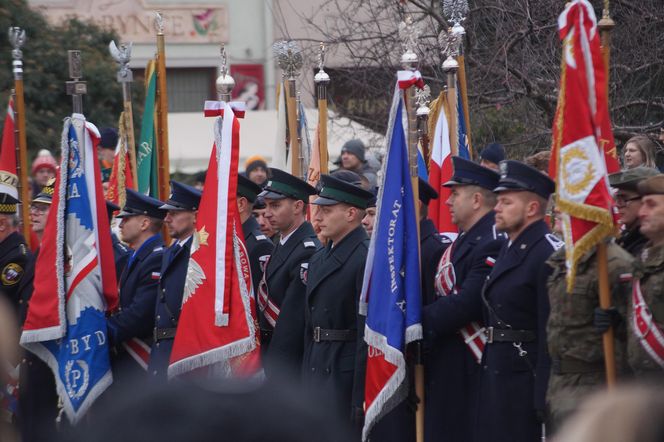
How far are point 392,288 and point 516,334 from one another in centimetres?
81

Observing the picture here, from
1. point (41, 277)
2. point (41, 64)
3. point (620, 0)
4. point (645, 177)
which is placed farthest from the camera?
point (41, 64)

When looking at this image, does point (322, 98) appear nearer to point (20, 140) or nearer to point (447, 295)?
point (20, 140)

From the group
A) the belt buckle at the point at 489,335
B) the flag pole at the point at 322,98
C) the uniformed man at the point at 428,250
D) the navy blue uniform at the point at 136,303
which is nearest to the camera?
the belt buckle at the point at 489,335

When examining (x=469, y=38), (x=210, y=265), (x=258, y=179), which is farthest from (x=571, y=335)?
(x=258, y=179)

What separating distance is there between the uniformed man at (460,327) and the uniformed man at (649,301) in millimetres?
1254

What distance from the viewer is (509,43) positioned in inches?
388

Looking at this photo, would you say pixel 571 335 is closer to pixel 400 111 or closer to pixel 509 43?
pixel 400 111

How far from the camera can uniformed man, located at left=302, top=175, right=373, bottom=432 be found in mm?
6906

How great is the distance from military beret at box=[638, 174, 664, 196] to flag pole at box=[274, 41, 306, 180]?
4.33m

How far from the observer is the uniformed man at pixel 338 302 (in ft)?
22.7

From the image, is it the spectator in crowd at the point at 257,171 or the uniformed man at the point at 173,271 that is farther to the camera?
the spectator in crowd at the point at 257,171

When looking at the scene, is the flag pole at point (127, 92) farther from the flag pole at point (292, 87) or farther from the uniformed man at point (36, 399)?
the uniformed man at point (36, 399)

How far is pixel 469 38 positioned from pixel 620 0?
141cm

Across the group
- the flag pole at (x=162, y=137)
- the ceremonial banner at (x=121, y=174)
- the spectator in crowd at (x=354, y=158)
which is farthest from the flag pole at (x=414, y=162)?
the spectator in crowd at (x=354, y=158)
